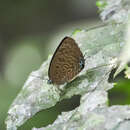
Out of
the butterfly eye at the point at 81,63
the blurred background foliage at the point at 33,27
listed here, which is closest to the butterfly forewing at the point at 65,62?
the butterfly eye at the point at 81,63

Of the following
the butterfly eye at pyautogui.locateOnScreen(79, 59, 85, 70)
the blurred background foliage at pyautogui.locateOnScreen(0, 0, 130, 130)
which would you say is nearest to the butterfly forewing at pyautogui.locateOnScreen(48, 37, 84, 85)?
the butterfly eye at pyautogui.locateOnScreen(79, 59, 85, 70)

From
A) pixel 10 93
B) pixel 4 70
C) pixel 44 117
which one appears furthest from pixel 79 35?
pixel 4 70

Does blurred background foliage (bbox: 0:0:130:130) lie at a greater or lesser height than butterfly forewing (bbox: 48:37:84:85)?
lesser

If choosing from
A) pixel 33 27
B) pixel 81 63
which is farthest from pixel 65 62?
pixel 33 27

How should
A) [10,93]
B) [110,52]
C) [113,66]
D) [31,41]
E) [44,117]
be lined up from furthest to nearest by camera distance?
1. [31,41]
2. [10,93]
3. [44,117]
4. [110,52]
5. [113,66]

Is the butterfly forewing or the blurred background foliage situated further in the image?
the blurred background foliage

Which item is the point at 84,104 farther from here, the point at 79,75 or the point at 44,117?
the point at 44,117

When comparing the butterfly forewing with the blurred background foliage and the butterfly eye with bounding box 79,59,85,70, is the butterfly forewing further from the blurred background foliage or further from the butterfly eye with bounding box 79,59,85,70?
the blurred background foliage
